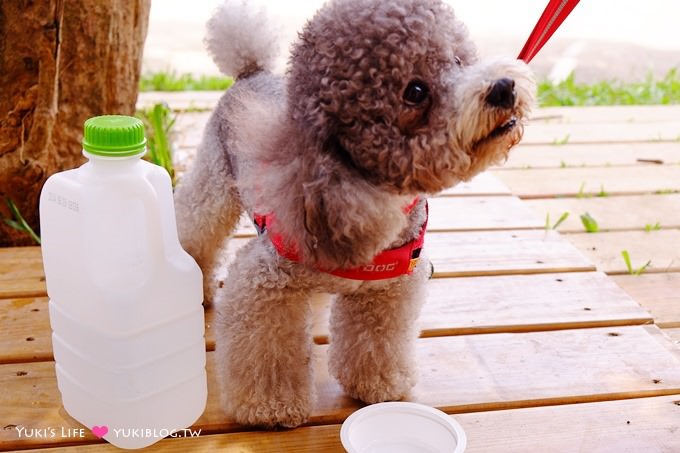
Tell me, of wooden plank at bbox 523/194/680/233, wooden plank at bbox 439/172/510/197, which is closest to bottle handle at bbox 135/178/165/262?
wooden plank at bbox 439/172/510/197

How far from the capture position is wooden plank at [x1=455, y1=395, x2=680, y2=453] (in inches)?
51.8

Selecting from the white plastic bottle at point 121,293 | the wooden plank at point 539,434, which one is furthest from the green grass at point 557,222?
the white plastic bottle at point 121,293

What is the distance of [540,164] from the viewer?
255 centimetres

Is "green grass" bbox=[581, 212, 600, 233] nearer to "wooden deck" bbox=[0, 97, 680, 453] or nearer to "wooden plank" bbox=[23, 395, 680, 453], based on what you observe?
"wooden deck" bbox=[0, 97, 680, 453]

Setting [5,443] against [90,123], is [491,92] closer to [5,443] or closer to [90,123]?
[90,123]

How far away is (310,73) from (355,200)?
0.19 m

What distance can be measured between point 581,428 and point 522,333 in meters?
0.30

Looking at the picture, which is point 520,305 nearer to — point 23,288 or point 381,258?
point 381,258

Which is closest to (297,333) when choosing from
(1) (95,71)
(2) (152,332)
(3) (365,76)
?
(2) (152,332)

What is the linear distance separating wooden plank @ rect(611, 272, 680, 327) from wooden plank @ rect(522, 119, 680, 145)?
0.89 meters

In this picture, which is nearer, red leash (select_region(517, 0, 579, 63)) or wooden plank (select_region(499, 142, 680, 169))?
red leash (select_region(517, 0, 579, 63))

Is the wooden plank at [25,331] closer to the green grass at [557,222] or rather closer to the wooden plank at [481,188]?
the wooden plank at [481,188]

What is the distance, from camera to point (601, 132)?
283 cm

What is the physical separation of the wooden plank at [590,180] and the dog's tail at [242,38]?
1.07 m
